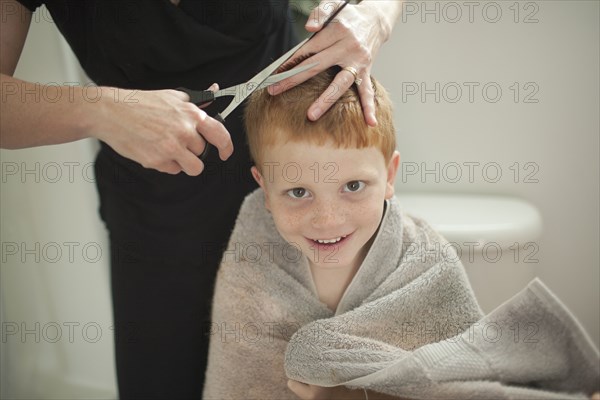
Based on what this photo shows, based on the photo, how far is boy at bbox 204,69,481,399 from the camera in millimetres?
649

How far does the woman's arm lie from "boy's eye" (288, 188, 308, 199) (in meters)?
0.12

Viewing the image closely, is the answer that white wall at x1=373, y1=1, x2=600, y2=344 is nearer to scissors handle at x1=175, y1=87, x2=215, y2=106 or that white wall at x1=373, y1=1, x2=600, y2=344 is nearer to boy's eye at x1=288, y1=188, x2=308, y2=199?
boy's eye at x1=288, y1=188, x2=308, y2=199

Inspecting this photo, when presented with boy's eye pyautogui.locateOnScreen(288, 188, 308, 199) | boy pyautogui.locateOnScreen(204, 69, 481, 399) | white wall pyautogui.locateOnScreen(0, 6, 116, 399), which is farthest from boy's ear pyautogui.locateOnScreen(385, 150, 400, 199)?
white wall pyautogui.locateOnScreen(0, 6, 116, 399)

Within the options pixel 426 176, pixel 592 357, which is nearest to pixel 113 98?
pixel 592 357

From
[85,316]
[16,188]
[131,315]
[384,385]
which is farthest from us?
[85,316]

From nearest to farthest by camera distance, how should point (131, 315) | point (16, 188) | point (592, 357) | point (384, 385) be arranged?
point (592, 357), point (384, 385), point (131, 315), point (16, 188)

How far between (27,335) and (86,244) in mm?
192

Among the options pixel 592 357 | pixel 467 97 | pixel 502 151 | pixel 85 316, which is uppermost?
pixel 467 97

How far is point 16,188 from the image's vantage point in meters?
0.95

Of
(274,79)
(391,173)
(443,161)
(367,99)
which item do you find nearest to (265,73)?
(274,79)

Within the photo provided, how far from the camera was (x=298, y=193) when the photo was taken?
0.68 m

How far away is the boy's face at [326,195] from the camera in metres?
0.65

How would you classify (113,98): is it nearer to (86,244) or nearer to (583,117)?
(86,244)

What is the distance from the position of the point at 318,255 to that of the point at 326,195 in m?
0.08
